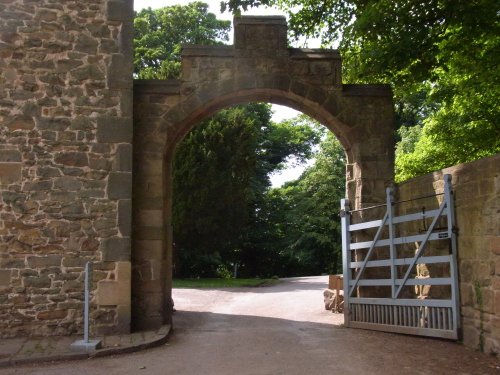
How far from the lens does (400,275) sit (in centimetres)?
946

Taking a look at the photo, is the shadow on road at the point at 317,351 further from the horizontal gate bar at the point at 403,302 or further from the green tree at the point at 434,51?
the green tree at the point at 434,51

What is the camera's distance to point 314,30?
14.6 metres

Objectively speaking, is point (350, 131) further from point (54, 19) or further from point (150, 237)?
point (54, 19)

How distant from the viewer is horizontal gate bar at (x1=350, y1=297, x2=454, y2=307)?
25.4 ft

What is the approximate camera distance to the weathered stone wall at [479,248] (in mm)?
6711

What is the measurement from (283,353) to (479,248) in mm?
2755

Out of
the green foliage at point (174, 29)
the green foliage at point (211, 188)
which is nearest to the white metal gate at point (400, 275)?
the green foliage at point (211, 188)

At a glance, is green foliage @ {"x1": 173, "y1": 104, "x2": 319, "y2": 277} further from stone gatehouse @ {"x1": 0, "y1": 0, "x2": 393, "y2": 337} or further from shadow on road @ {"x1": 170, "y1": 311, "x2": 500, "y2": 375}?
shadow on road @ {"x1": 170, "y1": 311, "x2": 500, "y2": 375}

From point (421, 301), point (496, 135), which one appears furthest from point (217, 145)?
point (421, 301)

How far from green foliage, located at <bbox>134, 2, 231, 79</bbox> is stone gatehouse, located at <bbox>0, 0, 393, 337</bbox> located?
20.6 m

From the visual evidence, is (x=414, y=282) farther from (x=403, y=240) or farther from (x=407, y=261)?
(x=403, y=240)

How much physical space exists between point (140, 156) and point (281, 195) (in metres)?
22.9

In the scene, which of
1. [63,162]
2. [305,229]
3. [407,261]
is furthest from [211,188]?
[407,261]

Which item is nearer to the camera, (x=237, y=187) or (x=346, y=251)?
(x=346, y=251)
